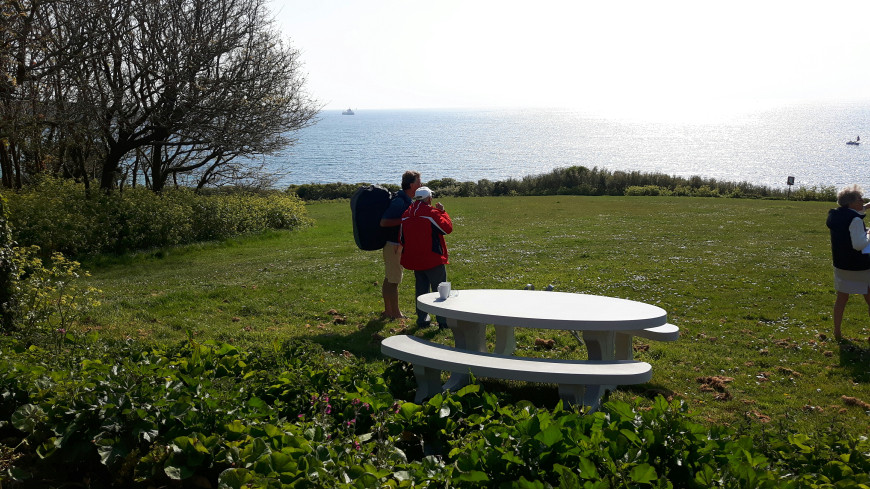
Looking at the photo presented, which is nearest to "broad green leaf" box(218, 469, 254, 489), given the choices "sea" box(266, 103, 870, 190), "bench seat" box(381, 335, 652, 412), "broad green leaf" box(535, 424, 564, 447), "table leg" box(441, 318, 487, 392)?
"broad green leaf" box(535, 424, 564, 447)

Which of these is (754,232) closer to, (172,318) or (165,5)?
(172,318)

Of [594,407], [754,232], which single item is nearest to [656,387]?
[594,407]

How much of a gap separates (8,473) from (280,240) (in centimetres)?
1664

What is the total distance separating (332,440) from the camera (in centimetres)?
378

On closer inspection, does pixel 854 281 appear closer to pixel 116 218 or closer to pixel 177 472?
pixel 177 472

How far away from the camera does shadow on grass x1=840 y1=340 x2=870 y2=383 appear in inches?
258

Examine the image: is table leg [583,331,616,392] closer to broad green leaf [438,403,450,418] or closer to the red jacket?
broad green leaf [438,403,450,418]

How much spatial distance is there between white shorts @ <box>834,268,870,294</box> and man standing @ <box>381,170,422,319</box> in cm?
539

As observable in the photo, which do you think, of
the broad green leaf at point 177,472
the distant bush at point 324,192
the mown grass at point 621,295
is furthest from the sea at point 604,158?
the broad green leaf at point 177,472

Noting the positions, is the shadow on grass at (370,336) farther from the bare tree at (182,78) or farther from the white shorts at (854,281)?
the bare tree at (182,78)

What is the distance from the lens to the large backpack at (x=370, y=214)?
8531 millimetres

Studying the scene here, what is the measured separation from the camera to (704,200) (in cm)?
3319

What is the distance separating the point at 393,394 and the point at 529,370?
1.36 meters

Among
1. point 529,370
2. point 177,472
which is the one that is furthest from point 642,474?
point 177,472
